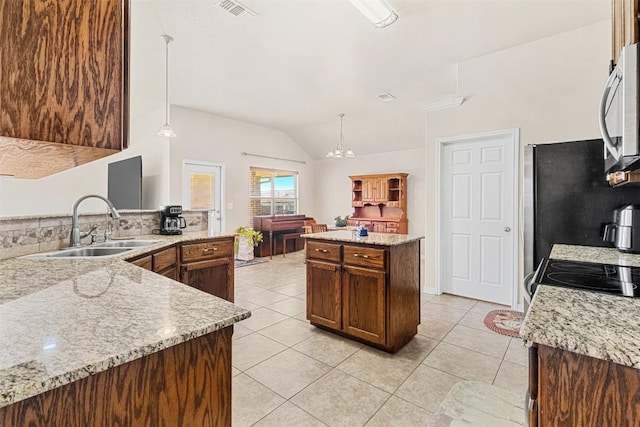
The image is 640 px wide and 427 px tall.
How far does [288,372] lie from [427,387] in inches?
37.4

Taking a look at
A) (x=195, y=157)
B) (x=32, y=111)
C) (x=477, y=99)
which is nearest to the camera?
(x=32, y=111)

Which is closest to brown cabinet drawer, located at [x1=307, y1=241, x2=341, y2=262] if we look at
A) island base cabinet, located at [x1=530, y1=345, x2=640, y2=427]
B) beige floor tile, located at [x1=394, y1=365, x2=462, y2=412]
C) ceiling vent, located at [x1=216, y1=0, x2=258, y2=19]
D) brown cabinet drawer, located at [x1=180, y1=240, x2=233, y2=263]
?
brown cabinet drawer, located at [x1=180, y1=240, x2=233, y2=263]

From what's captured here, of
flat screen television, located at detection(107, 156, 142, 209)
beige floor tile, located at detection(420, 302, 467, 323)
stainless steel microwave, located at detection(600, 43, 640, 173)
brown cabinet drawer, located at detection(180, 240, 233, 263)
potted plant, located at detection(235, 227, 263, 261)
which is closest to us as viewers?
stainless steel microwave, located at detection(600, 43, 640, 173)

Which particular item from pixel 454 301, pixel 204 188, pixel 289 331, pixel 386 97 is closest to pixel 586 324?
pixel 289 331

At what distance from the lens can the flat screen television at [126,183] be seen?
5.20 m

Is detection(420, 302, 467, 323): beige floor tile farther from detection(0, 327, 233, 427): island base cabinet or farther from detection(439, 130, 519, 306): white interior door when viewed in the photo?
detection(0, 327, 233, 427): island base cabinet

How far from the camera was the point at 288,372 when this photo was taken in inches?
85.9

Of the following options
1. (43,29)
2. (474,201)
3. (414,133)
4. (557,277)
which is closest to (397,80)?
(474,201)

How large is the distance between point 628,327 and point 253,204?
22.1 feet

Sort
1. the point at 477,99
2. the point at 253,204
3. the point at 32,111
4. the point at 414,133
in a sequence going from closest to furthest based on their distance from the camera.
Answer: the point at 32,111 < the point at 477,99 < the point at 414,133 < the point at 253,204

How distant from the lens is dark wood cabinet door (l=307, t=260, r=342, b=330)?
2.68 metres

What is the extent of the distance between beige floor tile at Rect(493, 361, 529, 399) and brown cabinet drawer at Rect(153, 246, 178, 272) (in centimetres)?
247

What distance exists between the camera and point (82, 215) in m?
2.32

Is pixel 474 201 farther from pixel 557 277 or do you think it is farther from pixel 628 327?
pixel 628 327
